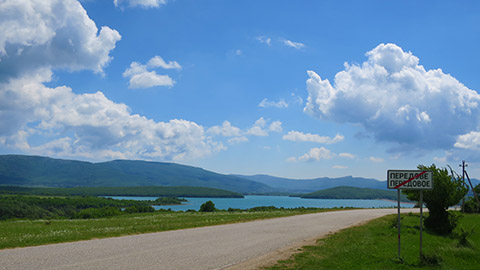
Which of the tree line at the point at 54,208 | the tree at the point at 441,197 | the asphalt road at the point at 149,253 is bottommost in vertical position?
the tree line at the point at 54,208

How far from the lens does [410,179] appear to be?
13719mm

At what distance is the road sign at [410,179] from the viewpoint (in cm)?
1359

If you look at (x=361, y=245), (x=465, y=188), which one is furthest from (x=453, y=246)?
(x=465, y=188)

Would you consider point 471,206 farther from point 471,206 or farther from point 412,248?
point 412,248

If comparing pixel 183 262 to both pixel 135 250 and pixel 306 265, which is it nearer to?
pixel 135 250

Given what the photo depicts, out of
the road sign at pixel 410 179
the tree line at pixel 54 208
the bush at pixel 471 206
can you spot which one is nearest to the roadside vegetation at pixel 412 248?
the road sign at pixel 410 179

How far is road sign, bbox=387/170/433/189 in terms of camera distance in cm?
1359

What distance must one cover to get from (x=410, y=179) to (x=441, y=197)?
47.1 ft

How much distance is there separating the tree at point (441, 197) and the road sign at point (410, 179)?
41.1 feet

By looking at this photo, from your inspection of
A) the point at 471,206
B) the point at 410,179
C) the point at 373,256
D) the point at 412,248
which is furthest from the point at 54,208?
the point at 410,179

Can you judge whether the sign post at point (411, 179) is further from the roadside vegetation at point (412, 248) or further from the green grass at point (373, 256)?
the roadside vegetation at point (412, 248)

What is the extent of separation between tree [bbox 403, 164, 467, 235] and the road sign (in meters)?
12.5

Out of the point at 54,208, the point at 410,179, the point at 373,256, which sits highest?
the point at 410,179

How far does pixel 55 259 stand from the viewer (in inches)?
496
